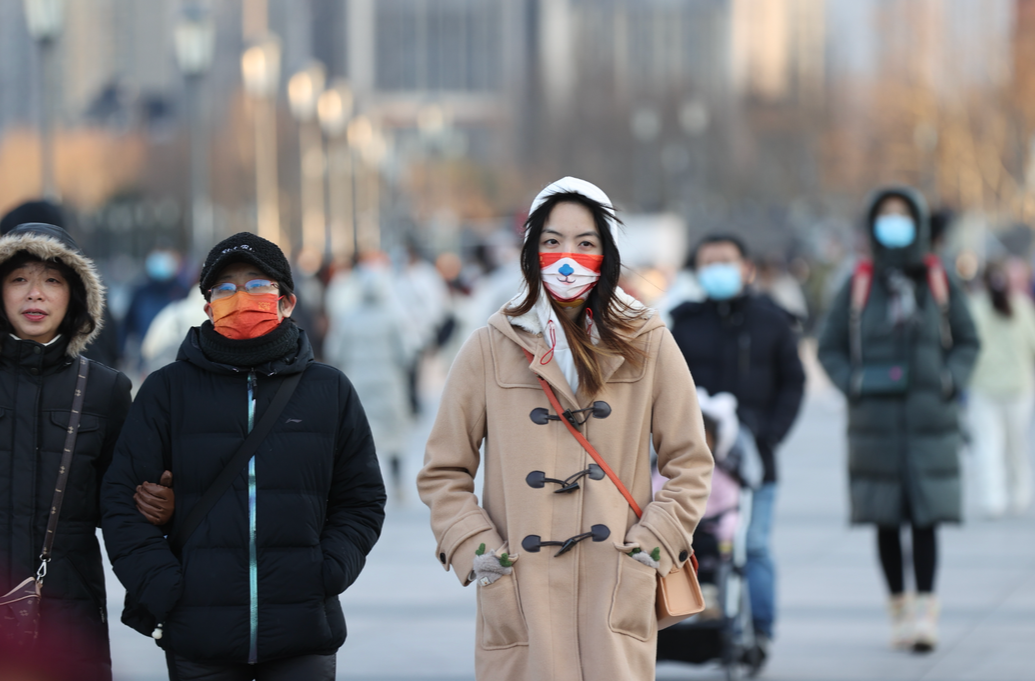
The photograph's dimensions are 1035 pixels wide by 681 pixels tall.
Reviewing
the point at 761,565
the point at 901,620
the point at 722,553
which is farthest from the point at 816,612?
the point at 722,553

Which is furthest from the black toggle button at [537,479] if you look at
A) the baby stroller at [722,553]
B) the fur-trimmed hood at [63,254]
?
the baby stroller at [722,553]

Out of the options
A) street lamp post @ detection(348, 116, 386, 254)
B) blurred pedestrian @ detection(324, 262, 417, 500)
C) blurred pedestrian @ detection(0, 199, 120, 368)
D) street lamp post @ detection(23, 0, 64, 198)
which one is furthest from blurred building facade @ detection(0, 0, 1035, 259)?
blurred pedestrian @ detection(0, 199, 120, 368)

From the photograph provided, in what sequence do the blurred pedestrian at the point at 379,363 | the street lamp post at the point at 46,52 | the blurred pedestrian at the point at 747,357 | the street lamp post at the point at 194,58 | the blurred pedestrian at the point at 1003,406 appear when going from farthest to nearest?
the street lamp post at the point at 194,58, the street lamp post at the point at 46,52, the blurred pedestrian at the point at 379,363, the blurred pedestrian at the point at 1003,406, the blurred pedestrian at the point at 747,357

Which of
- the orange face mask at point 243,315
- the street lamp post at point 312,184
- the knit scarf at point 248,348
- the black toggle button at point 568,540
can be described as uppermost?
the street lamp post at point 312,184

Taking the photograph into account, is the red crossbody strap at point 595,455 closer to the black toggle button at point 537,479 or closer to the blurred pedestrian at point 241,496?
the black toggle button at point 537,479

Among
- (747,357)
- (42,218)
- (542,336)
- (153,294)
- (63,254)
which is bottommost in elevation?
(542,336)

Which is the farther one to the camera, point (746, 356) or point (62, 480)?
point (746, 356)

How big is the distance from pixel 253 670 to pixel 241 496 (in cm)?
46

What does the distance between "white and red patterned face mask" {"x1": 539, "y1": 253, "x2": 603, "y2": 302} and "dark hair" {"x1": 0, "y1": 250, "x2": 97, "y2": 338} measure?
1236 mm

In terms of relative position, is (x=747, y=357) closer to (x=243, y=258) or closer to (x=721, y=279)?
(x=721, y=279)

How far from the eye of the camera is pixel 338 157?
7769 centimetres

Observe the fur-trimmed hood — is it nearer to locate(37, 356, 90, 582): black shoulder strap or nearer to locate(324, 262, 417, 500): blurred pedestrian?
locate(37, 356, 90, 582): black shoulder strap

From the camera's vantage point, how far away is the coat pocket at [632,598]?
13.7 ft

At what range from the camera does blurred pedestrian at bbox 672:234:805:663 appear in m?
7.45
